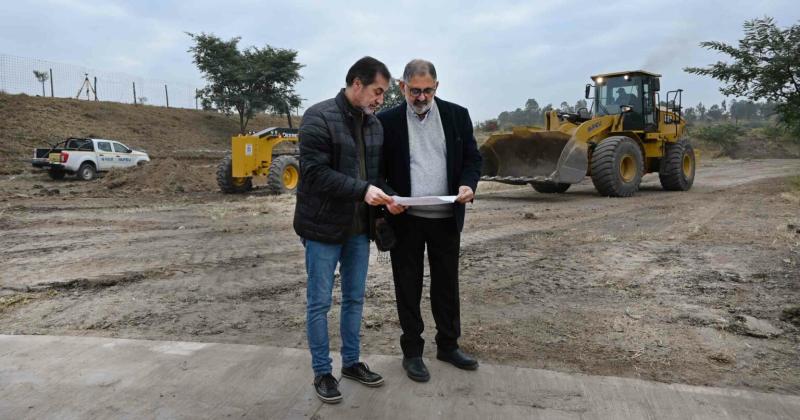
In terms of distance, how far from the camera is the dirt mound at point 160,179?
16.3m

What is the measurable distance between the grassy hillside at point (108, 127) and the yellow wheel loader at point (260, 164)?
31.6ft

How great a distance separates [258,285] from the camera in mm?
5438

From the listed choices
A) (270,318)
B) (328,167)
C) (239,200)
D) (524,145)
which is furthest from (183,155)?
(328,167)

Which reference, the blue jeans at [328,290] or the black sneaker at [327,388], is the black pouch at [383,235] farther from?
the black sneaker at [327,388]

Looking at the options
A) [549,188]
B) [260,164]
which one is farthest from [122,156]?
[549,188]

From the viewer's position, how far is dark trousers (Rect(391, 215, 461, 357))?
328cm

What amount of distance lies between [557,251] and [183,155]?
21623mm

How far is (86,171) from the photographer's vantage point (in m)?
18.8

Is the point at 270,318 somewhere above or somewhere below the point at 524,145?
below

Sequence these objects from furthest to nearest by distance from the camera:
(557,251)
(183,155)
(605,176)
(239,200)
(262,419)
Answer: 1. (183,155)
2. (239,200)
3. (605,176)
4. (557,251)
5. (262,419)

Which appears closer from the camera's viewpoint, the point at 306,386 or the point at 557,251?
the point at 306,386

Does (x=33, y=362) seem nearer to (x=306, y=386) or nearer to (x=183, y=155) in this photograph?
(x=306, y=386)

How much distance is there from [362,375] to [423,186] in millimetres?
1067

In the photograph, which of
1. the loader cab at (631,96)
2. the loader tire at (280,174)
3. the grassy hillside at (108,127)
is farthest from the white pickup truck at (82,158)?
the loader cab at (631,96)
